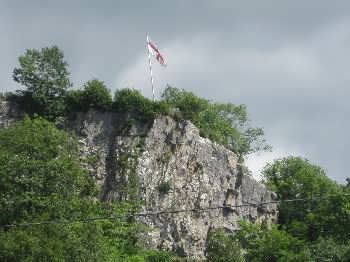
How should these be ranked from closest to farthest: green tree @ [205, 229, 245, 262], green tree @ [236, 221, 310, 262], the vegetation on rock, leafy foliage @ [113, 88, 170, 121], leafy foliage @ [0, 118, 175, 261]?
1. leafy foliage @ [0, 118, 175, 261]
2. green tree @ [205, 229, 245, 262]
3. the vegetation on rock
4. green tree @ [236, 221, 310, 262]
5. leafy foliage @ [113, 88, 170, 121]

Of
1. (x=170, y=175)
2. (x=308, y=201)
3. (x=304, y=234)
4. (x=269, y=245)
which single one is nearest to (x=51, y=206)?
(x=170, y=175)

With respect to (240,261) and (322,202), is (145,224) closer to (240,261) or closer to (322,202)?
(240,261)

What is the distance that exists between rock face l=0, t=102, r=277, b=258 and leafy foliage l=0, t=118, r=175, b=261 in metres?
2.19

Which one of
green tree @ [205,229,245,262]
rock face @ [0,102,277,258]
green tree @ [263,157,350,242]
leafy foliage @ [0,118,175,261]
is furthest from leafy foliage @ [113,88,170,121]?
green tree @ [263,157,350,242]

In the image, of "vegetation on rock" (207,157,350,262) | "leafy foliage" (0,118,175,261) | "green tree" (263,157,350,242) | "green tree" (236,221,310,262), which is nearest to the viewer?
"leafy foliage" (0,118,175,261)

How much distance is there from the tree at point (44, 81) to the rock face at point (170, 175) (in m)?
1.76

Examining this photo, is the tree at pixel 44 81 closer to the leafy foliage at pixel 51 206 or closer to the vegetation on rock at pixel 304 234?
the leafy foliage at pixel 51 206

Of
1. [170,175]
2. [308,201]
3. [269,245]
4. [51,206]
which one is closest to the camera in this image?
[51,206]

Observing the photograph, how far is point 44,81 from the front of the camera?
57719 millimetres

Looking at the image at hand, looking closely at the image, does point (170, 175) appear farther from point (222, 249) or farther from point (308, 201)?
point (308, 201)

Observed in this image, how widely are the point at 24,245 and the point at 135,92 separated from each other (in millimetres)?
21126

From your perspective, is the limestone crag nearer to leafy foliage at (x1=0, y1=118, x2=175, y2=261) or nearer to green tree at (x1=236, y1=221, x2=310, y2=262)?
green tree at (x1=236, y1=221, x2=310, y2=262)

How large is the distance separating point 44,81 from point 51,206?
1655 cm

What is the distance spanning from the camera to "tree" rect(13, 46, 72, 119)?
188ft
